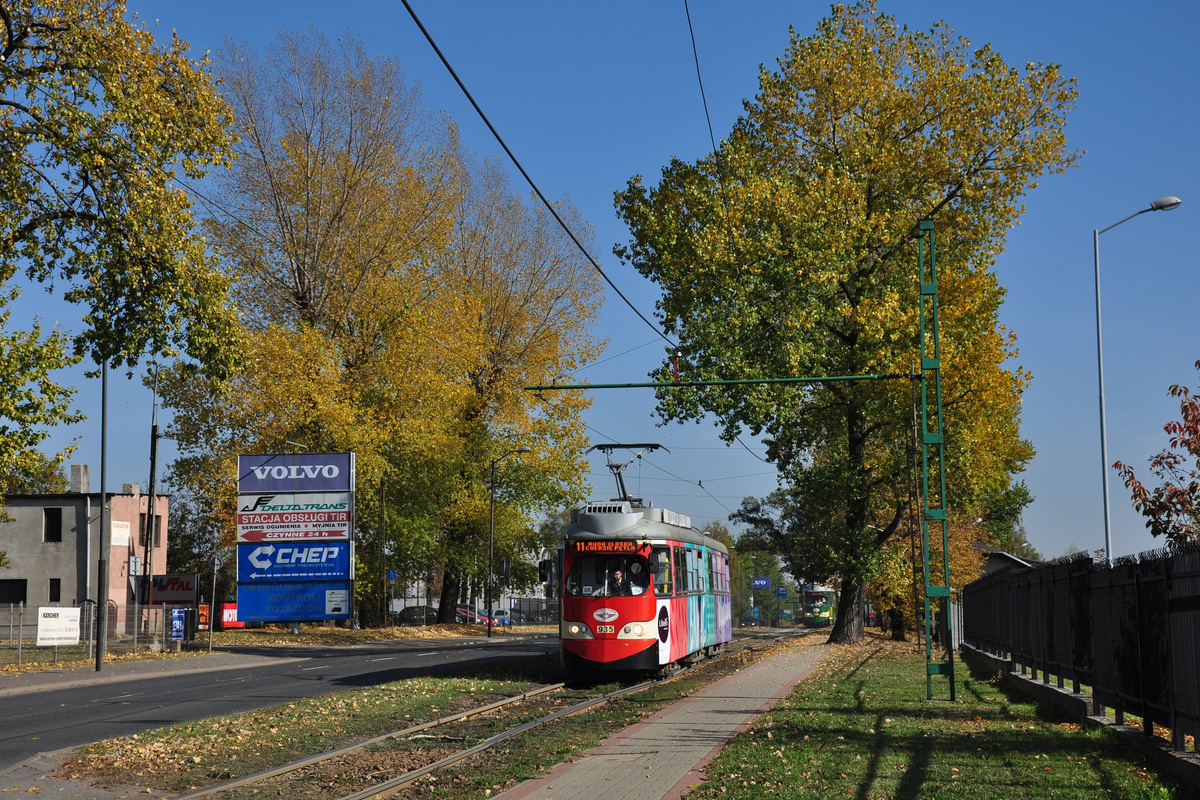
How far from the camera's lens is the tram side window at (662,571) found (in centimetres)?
2134

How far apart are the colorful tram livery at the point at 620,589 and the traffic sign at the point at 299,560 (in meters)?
10.9

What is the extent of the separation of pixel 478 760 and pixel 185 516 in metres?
70.4

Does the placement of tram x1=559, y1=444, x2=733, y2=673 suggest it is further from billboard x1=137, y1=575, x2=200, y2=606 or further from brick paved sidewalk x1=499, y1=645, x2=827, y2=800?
billboard x1=137, y1=575, x2=200, y2=606

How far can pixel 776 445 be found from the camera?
31391mm

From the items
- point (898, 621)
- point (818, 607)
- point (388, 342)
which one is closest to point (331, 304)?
point (388, 342)

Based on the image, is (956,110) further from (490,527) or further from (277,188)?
(490,527)

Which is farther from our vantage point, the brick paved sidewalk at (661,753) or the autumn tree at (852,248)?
the autumn tree at (852,248)

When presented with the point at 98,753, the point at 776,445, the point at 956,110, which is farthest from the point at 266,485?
the point at 956,110

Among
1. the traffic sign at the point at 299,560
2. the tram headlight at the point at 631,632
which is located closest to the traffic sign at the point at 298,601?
the traffic sign at the point at 299,560

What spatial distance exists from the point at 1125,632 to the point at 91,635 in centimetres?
3105

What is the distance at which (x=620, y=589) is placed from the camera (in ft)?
69.1

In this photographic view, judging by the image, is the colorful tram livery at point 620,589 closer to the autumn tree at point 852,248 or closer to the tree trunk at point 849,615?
the autumn tree at point 852,248

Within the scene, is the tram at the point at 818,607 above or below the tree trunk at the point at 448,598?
below

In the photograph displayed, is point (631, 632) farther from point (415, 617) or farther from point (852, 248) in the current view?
point (415, 617)
